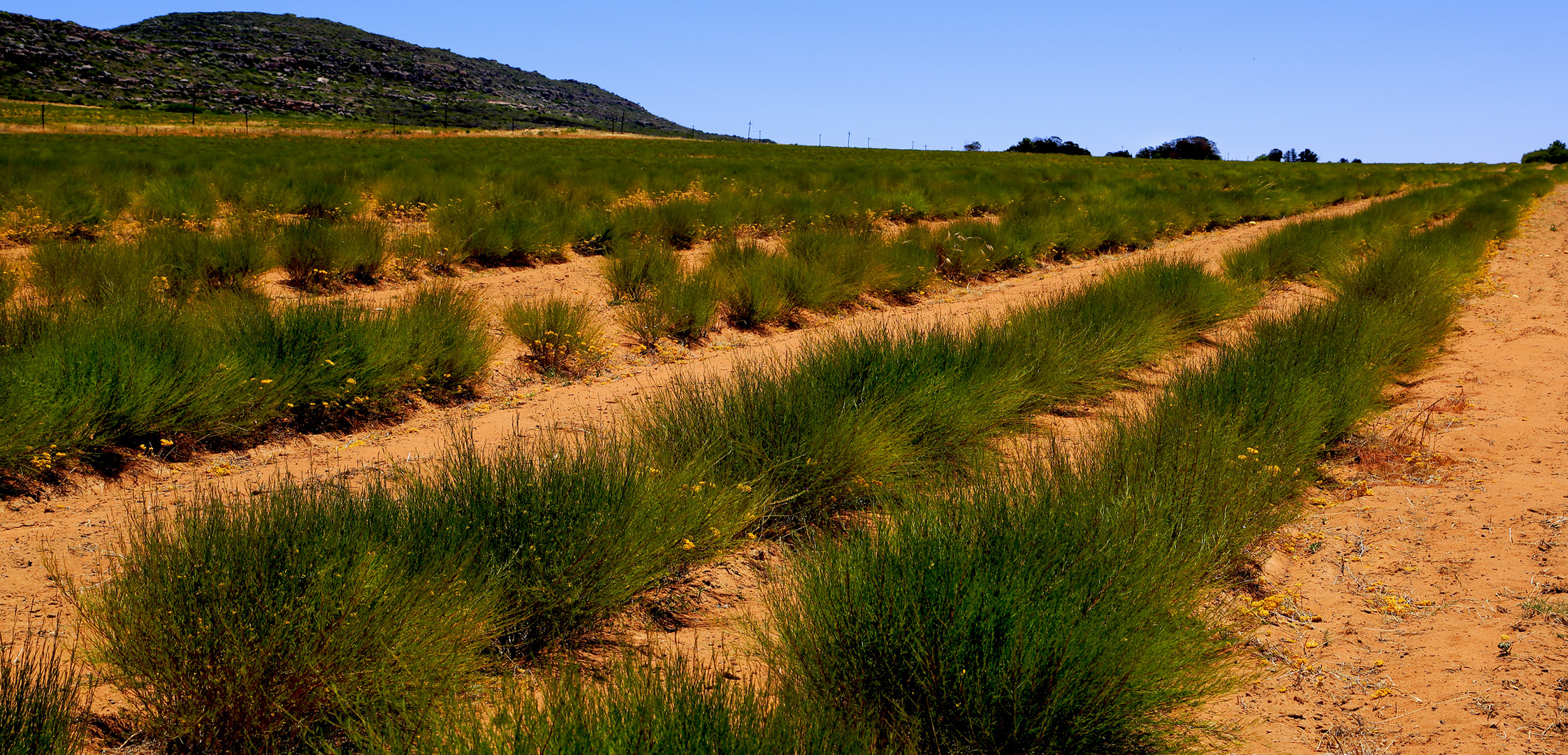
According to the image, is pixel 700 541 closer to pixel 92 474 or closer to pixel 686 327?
pixel 92 474

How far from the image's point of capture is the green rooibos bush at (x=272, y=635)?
2234 mm

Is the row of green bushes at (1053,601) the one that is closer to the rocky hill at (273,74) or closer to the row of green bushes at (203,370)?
the row of green bushes at (203,370)

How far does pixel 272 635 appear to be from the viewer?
2252 millimetres

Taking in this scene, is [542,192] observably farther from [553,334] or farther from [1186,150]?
[1186,150]

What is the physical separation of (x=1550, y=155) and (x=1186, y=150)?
2494 cm

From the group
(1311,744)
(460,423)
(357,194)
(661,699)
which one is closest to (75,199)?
(357,194)

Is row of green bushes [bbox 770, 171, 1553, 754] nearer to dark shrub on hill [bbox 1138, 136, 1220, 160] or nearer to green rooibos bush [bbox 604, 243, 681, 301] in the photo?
green rooibos bush [bbox 604, 243, 681, 301]

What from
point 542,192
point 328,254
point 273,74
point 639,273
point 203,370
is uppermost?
point 273,74

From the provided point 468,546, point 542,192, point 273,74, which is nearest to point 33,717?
point 468,546

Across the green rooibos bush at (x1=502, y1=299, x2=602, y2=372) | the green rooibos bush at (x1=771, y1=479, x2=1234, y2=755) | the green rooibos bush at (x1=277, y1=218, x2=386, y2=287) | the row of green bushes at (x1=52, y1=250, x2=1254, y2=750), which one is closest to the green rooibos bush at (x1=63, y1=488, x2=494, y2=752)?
the row of green bushes at (x1=52, y1=250, x2=1254, y2=750)

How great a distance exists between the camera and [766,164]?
94.5 ft

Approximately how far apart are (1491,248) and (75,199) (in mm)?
19093

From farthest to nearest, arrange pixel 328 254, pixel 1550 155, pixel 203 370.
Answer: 1. pixel 1550 155
2. pixel 328 254
3. pixel 203 370

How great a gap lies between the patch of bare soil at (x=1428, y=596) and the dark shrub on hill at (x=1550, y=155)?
75753 mm
